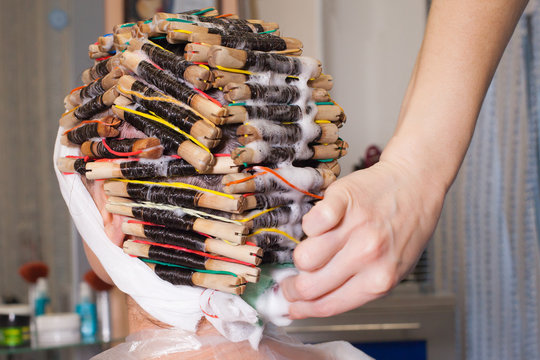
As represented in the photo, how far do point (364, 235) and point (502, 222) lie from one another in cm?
189

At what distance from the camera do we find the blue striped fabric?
7.05ft

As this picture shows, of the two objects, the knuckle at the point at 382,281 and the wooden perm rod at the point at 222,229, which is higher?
the wooden perm rod at the point at 222,229

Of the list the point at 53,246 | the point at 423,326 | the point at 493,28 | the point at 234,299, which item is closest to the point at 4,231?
the point at 53,246

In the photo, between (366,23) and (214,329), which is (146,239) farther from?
(366,23)

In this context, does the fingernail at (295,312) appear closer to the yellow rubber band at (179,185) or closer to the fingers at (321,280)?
the fingers at (321,280)

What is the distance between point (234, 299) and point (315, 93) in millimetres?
349

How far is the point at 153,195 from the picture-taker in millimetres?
841

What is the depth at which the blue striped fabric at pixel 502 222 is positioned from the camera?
2148mm

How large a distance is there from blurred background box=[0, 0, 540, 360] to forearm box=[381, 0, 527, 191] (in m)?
1.65

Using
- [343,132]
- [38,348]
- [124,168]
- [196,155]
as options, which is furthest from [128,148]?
[343,132]

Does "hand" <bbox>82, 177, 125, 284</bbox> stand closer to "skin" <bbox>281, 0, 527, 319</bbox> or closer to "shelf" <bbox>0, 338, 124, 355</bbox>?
"skin" <bbox>281, 0, 527, 319</bbox>

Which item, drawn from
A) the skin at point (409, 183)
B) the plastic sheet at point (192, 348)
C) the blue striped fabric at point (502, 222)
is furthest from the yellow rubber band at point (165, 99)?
the blue striped fabric at point (502, 222)

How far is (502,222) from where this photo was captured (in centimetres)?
231

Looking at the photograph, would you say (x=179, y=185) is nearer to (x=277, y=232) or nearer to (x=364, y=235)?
(x=277, y=232)
